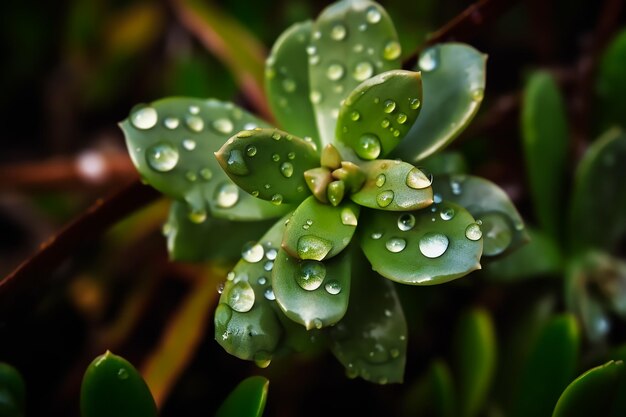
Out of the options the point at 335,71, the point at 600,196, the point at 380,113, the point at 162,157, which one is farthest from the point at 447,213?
the point at 600,196

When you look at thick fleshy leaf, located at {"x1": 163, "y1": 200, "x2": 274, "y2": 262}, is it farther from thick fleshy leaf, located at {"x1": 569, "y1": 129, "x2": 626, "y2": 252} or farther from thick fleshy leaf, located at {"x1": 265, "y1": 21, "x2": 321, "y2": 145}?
thick fleshy leaf, located at {"x1": 569, "y1": 129, "x2": 626, "y2": 252}

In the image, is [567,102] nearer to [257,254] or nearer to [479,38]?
[479,38]

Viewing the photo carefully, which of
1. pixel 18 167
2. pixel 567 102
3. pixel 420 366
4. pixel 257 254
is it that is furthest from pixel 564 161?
pixel 18 167

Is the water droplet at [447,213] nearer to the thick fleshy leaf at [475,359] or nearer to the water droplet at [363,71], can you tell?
the water droplet at [363,71]

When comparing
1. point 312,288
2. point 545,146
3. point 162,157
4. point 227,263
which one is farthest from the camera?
point 545,146

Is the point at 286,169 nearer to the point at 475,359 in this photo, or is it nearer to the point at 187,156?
the point at 187,156

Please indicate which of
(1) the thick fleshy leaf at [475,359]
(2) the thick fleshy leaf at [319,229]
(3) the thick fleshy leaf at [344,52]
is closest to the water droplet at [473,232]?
(2) the thick fleshy leaf at [319,229]
